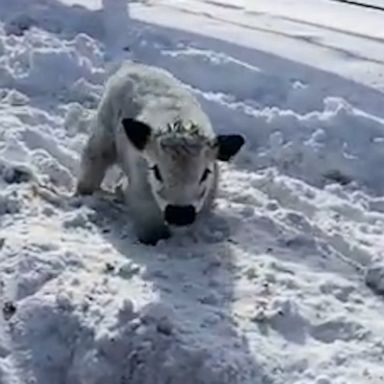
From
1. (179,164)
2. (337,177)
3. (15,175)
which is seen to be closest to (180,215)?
(179,164)

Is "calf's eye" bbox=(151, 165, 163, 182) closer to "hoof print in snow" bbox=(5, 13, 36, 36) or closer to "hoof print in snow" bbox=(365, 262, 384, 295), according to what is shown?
"hoof print in snow" bbox=(365, 262, 384, 295)

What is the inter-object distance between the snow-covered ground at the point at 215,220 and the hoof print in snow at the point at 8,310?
0.01 metres

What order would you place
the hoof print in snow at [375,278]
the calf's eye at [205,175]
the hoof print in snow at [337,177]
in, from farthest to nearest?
the hoof print in snow at [337,177]
the calf's eye at [205,175]
the hoof print in snow at [375,278]

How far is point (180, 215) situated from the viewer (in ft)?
16.7

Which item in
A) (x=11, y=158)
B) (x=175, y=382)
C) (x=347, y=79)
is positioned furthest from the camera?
(x=347, y=79)

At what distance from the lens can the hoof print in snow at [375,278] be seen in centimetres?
502

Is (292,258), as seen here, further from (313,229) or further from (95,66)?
(95,66)

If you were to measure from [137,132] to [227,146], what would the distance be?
1.25 ft

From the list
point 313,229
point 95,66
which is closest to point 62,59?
point 95,66

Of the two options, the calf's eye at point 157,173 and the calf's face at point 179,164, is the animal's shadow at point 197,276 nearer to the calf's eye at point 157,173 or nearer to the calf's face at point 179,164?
the calf's face at point 179,164

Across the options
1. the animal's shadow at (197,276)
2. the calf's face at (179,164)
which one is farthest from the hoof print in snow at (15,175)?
the calf's face at (179,164)

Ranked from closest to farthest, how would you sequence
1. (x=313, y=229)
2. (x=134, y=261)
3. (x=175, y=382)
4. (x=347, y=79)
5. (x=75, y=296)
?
(x=175, y=382)
(x=75, y=296)
(x=134, y=261)
(x=313, y=229)
(x=347, y=79)

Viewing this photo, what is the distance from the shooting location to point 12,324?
470 centimetres

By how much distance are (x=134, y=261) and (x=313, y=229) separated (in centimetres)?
84
